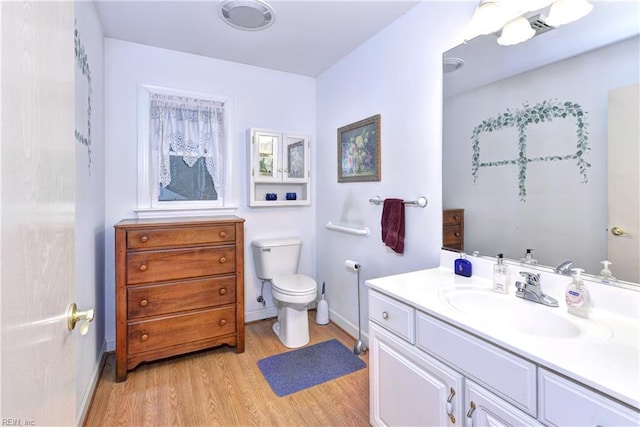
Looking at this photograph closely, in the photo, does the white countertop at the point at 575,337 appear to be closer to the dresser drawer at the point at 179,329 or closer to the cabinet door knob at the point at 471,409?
the cabinet door knob at the point at 471,409

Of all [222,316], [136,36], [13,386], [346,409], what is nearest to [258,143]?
[136,36]

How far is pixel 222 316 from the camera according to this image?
7.61ft

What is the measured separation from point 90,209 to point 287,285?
4.70ft

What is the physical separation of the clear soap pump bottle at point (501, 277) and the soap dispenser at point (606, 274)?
0.32m

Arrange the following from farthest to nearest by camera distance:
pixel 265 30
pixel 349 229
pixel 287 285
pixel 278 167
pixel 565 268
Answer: pixel 278 167 < pixel 349 229 < pixel 287 285 < pixel 265 30 < pixel 565 268

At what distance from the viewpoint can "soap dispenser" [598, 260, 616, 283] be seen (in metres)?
1.16

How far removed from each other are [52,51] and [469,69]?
1.80 metres

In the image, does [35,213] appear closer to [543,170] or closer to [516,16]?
[543,170]

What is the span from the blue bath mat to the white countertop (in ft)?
3.22

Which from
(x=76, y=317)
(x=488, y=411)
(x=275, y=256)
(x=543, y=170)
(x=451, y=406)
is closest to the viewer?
(x=76, y=317)

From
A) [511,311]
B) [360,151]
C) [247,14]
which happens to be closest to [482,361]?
[511,311]

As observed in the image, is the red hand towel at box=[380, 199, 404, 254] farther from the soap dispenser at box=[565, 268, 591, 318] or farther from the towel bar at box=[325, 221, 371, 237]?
the soap dispenser at box=[565, 268, 591, 318]

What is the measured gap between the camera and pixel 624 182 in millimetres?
1123

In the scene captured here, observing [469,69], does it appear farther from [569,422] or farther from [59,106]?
[59,106]
